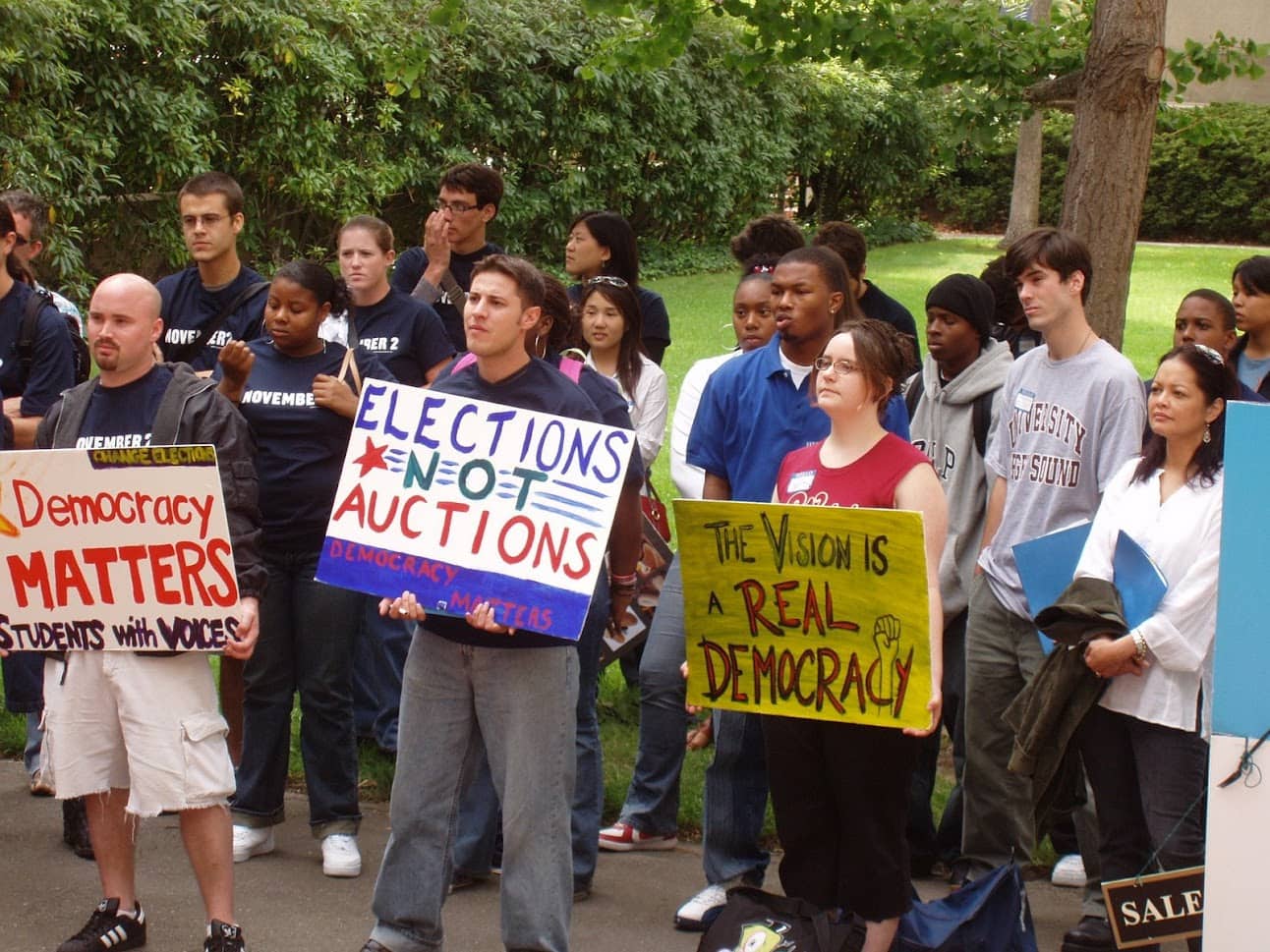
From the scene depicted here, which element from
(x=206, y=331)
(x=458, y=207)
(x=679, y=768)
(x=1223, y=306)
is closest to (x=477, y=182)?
(x=458, y=207)

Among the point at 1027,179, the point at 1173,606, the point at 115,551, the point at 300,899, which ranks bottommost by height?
the point at 300,899

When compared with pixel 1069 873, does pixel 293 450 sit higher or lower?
higher

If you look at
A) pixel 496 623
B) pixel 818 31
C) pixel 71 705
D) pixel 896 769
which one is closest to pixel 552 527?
pixel 496 623

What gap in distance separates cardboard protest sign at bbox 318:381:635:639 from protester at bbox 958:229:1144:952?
1.57 metres

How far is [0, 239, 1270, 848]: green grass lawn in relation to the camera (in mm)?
6705

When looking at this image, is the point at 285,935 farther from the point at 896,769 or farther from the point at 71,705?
the point at 896,769

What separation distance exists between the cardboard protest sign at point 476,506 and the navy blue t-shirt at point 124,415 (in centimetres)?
70

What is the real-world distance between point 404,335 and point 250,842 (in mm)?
1994

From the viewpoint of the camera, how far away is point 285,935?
17.0ft

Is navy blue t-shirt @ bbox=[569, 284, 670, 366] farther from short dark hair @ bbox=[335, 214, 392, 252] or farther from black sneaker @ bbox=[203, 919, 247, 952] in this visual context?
black sneaker @ bbox=[203, 919, 247, 952]

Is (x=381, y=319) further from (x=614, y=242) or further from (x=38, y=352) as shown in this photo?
(x=38, y=352)

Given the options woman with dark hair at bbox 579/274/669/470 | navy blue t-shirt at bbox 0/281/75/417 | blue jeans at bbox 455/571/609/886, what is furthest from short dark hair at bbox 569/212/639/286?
navy blue t-shirt at bbox 0/281/75/417

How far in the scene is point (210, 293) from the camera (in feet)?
20.5

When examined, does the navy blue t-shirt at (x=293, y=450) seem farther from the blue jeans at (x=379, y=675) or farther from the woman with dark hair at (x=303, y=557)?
the blue jeans at (x=379, y=675)
